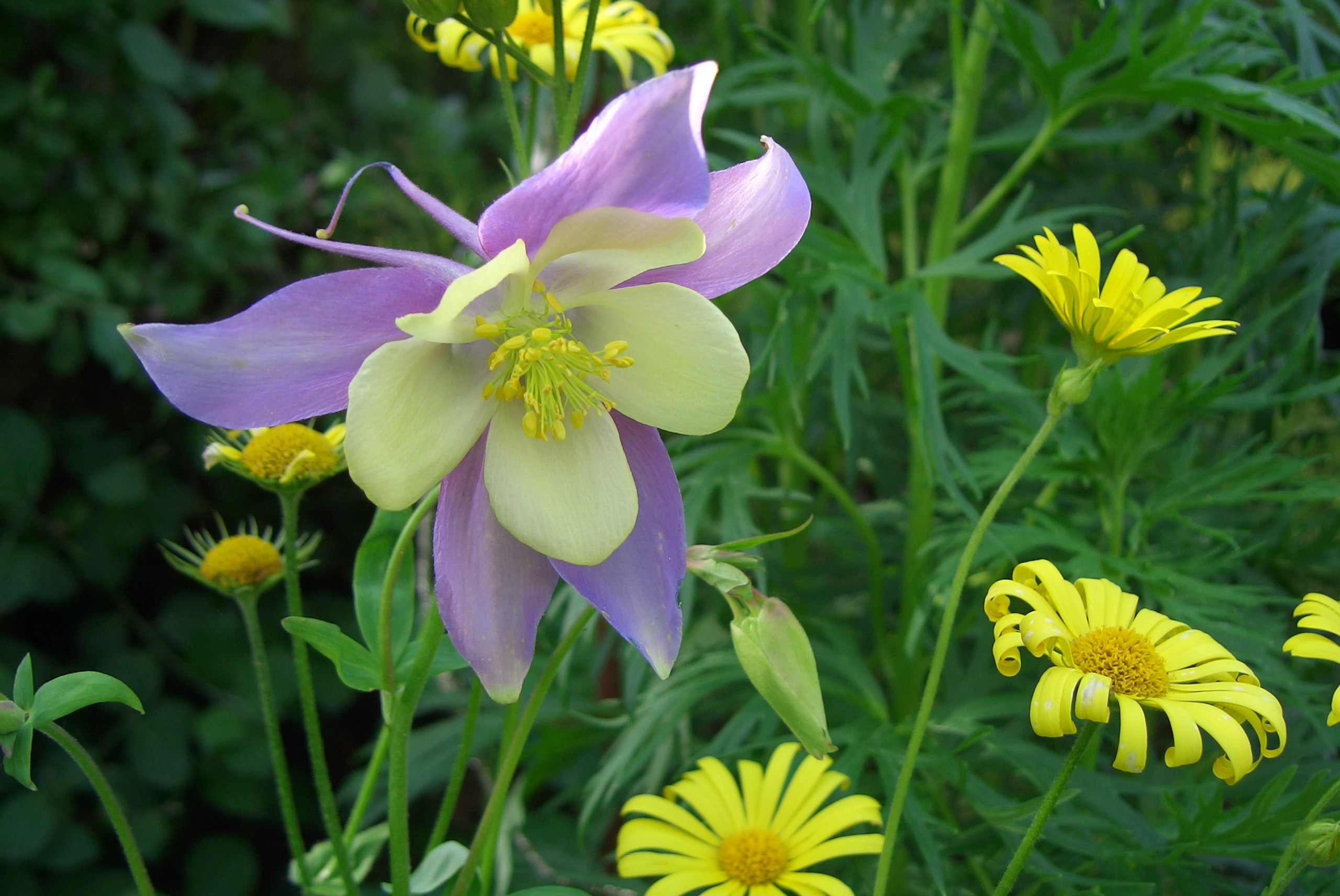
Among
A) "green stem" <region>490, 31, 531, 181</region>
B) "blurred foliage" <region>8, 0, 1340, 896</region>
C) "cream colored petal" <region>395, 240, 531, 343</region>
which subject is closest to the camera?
"cream colored petal" <region>395, 240, 531, 343</region>

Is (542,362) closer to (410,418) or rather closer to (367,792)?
(410,418)

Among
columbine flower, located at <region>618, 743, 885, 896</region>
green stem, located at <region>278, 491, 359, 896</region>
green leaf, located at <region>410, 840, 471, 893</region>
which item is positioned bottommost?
green leaf, located at <region>410, 840, 471, 893</region>

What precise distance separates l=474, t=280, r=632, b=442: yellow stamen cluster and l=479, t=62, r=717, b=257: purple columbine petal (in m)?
0.04

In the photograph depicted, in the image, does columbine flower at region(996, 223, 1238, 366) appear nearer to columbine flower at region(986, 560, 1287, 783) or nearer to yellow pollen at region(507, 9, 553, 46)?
columbine flower at region(986, 560, 1287, 783)

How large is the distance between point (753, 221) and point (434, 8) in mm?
157

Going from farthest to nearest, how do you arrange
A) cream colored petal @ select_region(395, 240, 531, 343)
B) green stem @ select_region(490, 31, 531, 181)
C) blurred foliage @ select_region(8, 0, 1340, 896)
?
blurred foliage @ select_region(8, 0, 1340, 896) < green stem @ select_region(490, 31, 531, 181) < cream colored petal @ select_region(395, 240, 531, 343)

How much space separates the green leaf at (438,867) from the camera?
47cm

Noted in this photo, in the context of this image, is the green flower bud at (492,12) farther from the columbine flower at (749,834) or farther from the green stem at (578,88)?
the columbine flower at (749,834)

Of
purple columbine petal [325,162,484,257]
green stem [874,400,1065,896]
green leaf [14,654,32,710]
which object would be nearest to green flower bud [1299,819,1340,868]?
green stem [874,400,1065,896]

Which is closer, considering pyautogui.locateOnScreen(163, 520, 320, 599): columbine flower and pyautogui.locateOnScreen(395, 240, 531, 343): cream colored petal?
pyautogui.locateOnScreen(395, 240, 531, 343): cream colored petal

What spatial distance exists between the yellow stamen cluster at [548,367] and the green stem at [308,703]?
12 centimetres

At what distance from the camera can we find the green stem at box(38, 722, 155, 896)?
366mm

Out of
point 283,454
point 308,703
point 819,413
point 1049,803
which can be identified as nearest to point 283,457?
point 283,454

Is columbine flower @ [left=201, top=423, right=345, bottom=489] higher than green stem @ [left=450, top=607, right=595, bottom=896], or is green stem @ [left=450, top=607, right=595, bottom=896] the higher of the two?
columbine flower @ [left=201, top=423, right=345, bottom=489]
